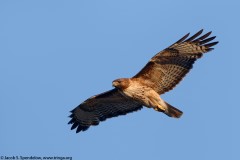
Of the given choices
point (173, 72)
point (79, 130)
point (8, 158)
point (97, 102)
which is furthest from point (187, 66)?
point (8, 158)

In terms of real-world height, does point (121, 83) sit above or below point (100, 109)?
below

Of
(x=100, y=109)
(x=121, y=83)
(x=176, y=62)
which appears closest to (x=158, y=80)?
(x=176, y=62)

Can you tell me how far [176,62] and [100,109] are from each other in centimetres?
237

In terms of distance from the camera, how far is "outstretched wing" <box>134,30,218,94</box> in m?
15.3

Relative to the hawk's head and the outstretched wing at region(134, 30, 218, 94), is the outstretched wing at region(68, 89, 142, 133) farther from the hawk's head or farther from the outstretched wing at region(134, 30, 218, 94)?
the outstretched wing at region(134, 30, 218, 94)

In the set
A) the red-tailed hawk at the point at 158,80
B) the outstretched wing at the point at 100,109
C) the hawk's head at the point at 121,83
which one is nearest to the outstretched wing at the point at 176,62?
the red-tailed hawk at the point at 158,80

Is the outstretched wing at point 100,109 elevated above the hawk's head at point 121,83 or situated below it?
above

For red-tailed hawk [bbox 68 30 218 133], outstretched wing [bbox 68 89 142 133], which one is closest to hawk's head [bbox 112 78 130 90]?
red-tailed hawk [bbox 68 30 218 133]

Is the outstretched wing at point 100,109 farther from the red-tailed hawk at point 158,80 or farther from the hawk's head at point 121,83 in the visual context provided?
the hawk's head at point 121,83

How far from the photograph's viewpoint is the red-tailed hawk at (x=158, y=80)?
15.0 metres

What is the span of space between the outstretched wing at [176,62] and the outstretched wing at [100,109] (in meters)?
0.90

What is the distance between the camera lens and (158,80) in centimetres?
1545

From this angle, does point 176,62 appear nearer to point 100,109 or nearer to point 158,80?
point 158,80

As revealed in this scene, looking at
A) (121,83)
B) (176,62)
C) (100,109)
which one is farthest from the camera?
(100,109)
